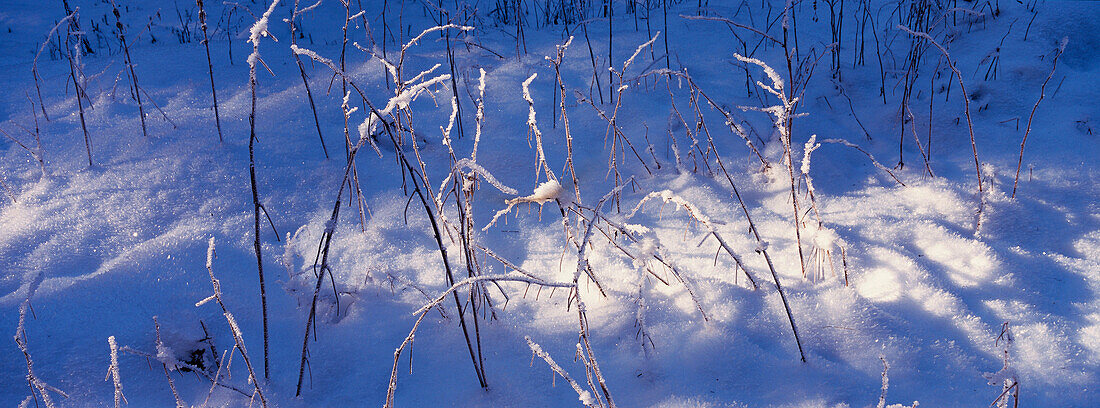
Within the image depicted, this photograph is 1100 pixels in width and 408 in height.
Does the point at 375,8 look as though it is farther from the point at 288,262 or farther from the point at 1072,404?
the point at 1072,404

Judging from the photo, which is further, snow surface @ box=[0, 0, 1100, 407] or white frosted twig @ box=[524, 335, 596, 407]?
snow surface @ box=[0, 0, 1100, 407]

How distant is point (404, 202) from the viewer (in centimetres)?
194

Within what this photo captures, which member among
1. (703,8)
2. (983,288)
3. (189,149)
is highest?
(703,8)

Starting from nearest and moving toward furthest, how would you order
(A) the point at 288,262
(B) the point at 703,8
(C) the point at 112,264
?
(A) the point at 288,262 < (C) the point at 112,264 < (B) the point at 703,8

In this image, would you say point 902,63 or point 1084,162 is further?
point 902,63

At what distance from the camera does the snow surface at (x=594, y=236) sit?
1297 mm

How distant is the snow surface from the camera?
4.25 ft

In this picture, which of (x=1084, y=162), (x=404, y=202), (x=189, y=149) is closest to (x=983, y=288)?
(x=1084, y=162)

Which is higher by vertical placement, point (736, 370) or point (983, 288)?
point (983, 288)

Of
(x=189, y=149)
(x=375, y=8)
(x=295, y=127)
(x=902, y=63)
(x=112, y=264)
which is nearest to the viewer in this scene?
(x=112, y=264)

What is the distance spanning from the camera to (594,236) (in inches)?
68.7

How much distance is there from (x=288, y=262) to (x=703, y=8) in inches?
98.9

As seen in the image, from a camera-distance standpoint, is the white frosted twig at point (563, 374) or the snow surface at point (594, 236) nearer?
the white frosted twig at point (563, 374)

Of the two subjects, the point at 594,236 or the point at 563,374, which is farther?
the point at 594,236
